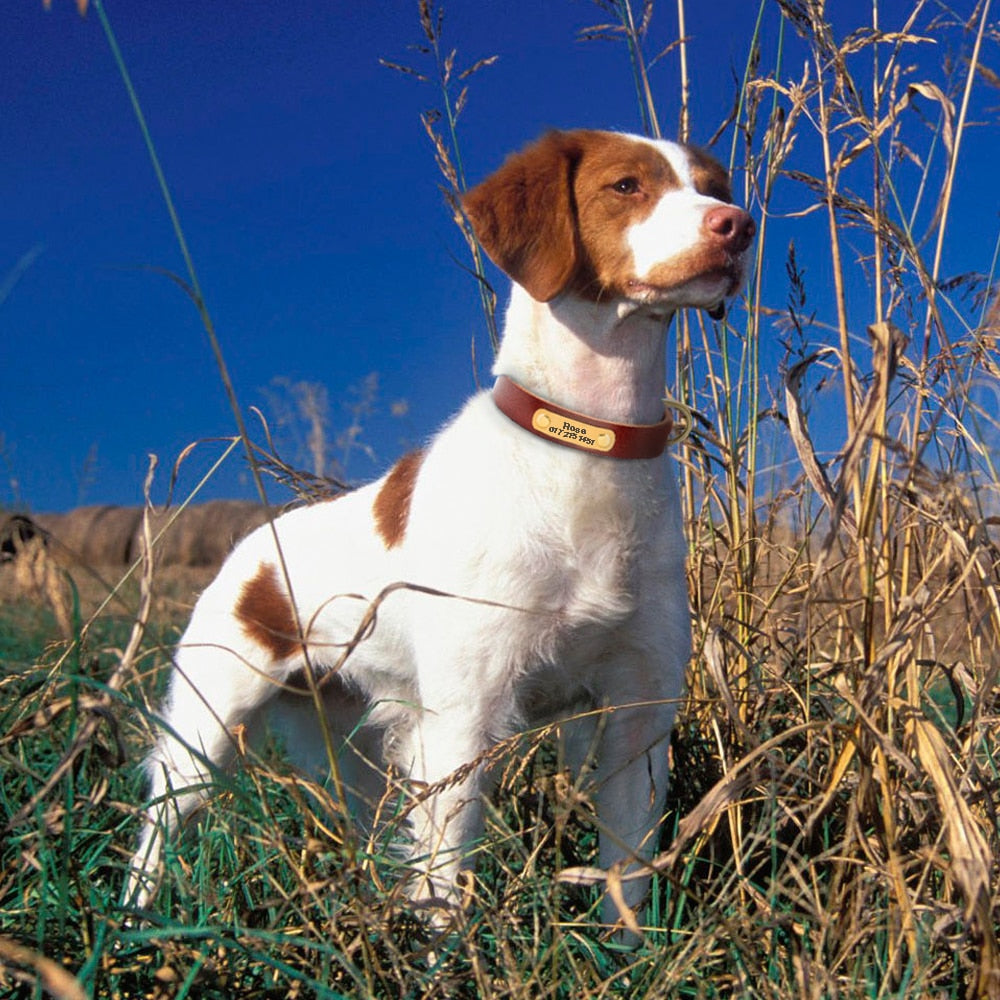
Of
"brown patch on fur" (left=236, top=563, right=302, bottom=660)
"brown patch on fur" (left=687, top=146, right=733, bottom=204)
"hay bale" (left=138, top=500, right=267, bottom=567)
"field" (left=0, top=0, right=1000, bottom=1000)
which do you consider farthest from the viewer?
"hay bale" (left=138, top=500, right=267, bottom=567)

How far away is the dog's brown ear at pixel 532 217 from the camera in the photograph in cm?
207

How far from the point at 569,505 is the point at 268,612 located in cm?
88

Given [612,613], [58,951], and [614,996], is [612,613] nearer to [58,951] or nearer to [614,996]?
[614,996]

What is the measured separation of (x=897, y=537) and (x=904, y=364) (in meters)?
0.37

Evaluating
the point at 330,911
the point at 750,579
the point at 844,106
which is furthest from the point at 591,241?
the point at 330,911

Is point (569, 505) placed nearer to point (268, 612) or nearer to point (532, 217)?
point (532, 217)

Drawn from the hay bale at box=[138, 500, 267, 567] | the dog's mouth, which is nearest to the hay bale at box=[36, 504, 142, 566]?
the hay bale at box=[138, 500, 267, 567]

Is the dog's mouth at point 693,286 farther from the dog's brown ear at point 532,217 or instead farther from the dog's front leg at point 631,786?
the dog's front leg at point 631,786

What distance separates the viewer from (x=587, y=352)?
2113mm

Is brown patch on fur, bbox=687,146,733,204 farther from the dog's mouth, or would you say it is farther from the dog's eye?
the dog's mouth

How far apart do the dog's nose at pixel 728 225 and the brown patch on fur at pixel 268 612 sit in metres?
1.23

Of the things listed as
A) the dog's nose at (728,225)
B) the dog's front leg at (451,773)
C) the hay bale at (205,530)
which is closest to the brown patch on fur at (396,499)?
the dog's front leg at (451,773)

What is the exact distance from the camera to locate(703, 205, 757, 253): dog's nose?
198cm

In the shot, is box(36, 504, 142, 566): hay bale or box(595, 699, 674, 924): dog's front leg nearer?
box(595, 699, 674, 924): dog's front leg
